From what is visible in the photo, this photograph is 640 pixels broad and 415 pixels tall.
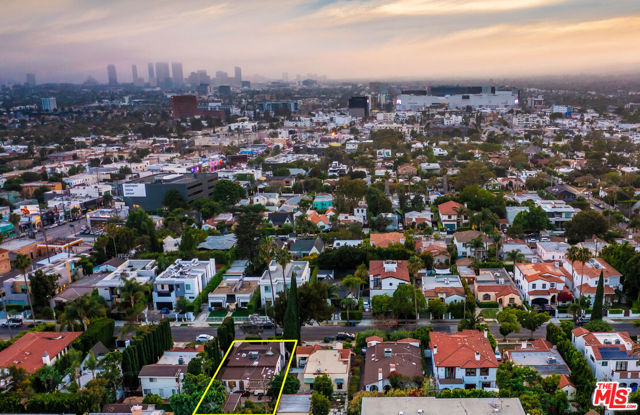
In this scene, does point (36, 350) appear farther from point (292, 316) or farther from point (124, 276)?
point (292, 316)

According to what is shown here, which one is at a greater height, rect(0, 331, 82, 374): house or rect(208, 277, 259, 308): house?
rect(0, 331, 82, 374): house

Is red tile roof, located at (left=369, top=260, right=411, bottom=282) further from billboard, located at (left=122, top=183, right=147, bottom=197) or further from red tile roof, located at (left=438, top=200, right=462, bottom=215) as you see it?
billboard, located at (left=122, top=183, right=147, bottom=197)

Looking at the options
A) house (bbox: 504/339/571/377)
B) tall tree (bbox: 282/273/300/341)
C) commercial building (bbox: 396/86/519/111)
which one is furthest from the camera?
commercial building (bbox: 396/86/519/111)

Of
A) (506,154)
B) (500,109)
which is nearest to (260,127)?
(506,154)

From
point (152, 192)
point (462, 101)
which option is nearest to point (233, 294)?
point (152, 192)

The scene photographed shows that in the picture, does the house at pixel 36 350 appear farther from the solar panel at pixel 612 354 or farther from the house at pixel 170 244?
the solar panel at pixel 612 354

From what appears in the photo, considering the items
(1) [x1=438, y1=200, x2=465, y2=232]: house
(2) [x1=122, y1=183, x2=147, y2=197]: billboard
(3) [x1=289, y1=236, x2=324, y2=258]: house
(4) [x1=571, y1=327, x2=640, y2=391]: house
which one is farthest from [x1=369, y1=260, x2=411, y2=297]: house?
(2) [x1=122, y1=183, x2=147, y2=197]: billboard

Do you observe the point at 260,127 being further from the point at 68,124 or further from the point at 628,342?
the point at 628,342
